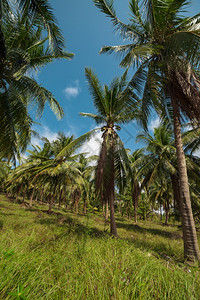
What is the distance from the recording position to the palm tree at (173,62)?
15.5ft

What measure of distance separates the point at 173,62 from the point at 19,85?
6.89 metres

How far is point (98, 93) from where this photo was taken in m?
8.71

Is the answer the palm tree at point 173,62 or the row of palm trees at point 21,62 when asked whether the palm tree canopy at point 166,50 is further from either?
the row of palm trees at point 21,62

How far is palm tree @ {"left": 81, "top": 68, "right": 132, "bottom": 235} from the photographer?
7555 millimetres

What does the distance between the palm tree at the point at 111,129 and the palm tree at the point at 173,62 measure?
69.0 inches

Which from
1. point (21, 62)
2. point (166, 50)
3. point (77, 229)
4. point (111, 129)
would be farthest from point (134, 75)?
point (77, 229)

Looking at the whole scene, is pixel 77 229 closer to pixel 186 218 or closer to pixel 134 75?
pixel 186 218

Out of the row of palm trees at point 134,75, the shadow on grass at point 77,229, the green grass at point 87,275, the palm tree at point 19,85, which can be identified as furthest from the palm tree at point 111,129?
the green grass at point 87,275

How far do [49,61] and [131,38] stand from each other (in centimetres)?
440

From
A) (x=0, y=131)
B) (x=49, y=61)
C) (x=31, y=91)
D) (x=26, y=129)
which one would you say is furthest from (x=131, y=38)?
(x=0, y=131)

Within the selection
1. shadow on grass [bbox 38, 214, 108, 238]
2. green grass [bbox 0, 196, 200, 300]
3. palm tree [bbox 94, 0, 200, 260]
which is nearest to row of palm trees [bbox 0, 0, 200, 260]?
palm tree [bbox 94, 0, 200, 260]

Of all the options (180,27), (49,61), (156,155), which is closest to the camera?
(180,27)

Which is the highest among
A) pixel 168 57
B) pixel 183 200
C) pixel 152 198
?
pixel 168 57

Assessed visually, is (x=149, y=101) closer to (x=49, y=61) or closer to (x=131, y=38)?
(x=131, y=38)
